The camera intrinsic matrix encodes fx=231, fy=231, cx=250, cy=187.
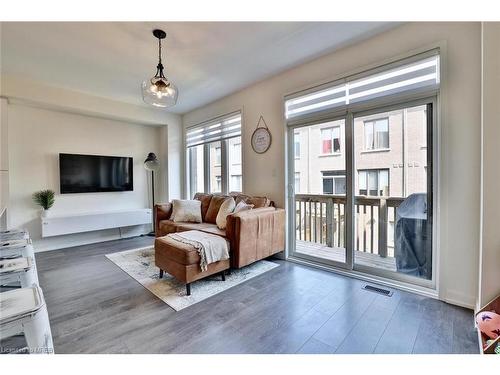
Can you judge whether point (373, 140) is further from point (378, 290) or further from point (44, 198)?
point (44, 198)

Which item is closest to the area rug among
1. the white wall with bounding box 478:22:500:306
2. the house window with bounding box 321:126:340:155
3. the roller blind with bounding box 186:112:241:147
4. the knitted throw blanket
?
the knitted throw blanket

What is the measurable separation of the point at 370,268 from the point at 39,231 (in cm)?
491

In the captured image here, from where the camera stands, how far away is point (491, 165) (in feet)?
5.36

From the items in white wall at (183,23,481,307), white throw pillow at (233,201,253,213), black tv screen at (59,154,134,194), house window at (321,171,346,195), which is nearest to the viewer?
white wall at (183,23,481,307)

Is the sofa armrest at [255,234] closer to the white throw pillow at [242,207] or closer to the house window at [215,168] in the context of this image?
the white throw pillow at [242,207]

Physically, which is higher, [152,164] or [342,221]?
[152,164]

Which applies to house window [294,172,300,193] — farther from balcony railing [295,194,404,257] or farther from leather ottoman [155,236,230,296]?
leather ottoman [155,236,230,296]

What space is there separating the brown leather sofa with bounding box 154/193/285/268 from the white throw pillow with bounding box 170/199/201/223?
0.36 feet

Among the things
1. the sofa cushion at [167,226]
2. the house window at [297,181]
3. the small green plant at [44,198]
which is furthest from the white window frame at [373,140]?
the small green plant at [44,198]

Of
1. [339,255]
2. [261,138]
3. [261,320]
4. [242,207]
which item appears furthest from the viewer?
[261,138]

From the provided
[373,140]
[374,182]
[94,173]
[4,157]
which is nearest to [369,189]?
[374,182]

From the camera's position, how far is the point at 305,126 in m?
3.07

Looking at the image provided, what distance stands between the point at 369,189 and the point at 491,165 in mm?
1064

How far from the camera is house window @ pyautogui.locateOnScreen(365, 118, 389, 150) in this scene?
247 cm
